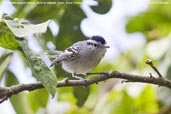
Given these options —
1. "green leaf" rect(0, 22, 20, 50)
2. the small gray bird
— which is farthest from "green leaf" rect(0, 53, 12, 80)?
"green leaf" rect(0, 22, 20, 50)

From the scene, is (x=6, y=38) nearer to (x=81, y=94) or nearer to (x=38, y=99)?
(x=81, y=94)

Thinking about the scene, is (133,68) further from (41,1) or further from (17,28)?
(17,28)

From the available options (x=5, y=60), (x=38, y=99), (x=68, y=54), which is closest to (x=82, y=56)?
(x=68, y=54)

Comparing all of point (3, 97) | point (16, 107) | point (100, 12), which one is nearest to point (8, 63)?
point (16, 107)

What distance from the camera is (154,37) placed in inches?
86.7

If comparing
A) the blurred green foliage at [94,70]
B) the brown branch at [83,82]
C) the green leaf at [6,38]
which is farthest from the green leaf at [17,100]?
the green leaf at [6,38]

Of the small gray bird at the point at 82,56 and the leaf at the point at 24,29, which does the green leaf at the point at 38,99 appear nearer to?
the small gray bird at the point at 82,56

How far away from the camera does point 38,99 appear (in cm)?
169

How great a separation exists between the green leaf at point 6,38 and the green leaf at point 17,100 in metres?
0.54

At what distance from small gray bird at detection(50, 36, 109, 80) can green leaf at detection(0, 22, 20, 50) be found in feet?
1.88

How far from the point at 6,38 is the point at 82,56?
0.93 m

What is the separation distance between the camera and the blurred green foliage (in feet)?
4.99

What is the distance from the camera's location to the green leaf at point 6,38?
0.92 meters

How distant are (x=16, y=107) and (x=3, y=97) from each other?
461 mm
